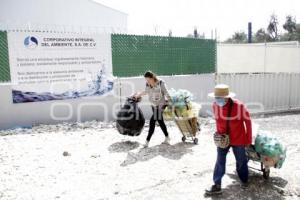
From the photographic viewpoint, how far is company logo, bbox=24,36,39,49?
29.2ft

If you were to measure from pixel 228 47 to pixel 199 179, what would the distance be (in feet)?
42.6

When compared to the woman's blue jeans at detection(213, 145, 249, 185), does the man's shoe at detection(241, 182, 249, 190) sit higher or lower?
lower

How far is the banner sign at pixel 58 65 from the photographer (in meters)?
8.88

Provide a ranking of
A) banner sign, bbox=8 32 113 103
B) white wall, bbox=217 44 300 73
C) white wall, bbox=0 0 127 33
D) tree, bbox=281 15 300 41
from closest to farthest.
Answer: banner sign, bbox=8 32 113 103 < white wall, bbox=0 0 127 33 < white wall, bbox=217 44 300 73 < tree, bbox=281 15 300 41

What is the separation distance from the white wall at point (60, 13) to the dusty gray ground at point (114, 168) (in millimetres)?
6713

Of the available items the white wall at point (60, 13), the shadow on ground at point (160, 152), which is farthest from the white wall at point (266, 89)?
the white wall at point (60, 13)

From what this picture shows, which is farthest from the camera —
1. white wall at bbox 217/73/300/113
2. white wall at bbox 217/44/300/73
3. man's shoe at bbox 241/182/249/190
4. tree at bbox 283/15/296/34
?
tree at bbox 283/15/296/34

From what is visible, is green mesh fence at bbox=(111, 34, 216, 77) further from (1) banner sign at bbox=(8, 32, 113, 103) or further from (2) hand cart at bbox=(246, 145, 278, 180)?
(2) hand cart at bbox=(246, 145, 278, 180)

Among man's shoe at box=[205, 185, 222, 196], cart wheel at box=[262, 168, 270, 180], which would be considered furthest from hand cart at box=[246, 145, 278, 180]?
man's shoe at box=[205, 185, 222, 196]

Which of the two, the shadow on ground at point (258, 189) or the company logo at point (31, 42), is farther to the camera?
the company logo at point (31, 42)

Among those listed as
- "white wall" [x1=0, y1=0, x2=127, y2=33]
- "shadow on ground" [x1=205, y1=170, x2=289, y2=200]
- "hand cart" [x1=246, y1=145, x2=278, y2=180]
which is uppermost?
"white wall" [x1=0, y1=0, x2=127, y2=33]

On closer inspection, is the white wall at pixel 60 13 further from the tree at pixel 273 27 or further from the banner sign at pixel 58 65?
the tree at pixel 273 27

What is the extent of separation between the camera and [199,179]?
5.61 metres

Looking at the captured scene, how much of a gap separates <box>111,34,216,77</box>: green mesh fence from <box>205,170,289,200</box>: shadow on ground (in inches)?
216
